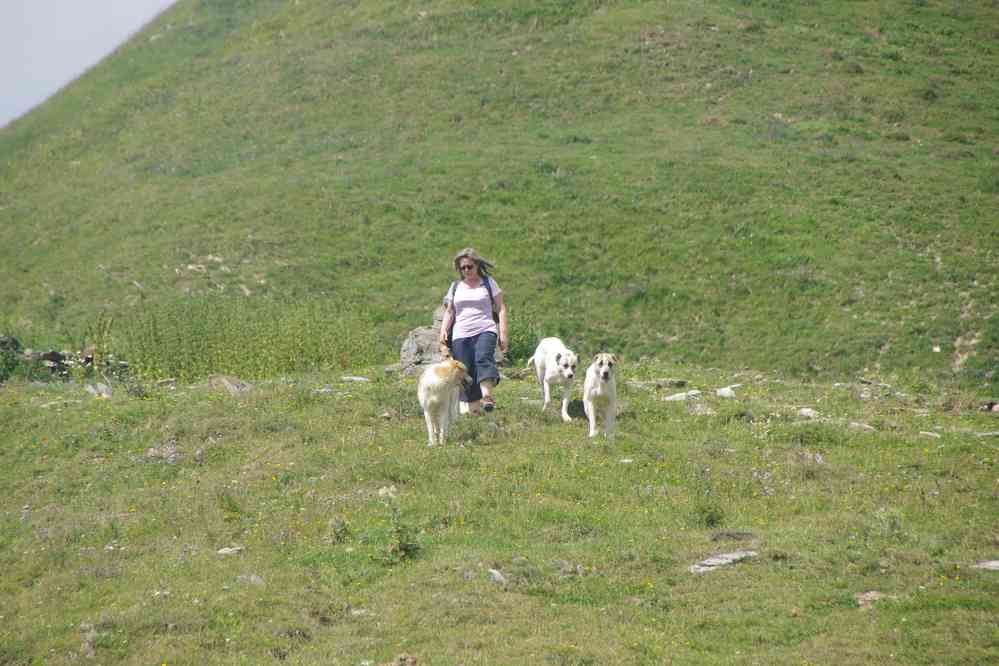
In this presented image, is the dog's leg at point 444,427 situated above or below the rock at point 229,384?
above

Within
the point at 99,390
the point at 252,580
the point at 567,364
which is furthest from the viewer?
the point at 99,390

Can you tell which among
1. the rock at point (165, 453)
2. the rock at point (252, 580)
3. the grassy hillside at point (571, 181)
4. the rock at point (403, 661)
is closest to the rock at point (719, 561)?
the rock at point (403, 661)

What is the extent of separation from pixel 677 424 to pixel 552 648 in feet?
24.5

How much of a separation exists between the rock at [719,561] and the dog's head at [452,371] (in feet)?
16.0

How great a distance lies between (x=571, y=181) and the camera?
114ft

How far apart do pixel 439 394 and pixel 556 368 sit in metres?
2.34

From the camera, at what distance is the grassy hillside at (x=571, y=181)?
2692 cm

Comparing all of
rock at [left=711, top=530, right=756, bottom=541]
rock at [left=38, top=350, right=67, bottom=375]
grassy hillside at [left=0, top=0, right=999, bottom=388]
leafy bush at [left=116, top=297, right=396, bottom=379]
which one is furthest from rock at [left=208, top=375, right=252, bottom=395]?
rock at [left=711, top=530, right=756, bottom=541]

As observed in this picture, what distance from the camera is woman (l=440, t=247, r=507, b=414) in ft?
50.0

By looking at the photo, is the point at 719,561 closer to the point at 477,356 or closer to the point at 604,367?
the point at 604,367

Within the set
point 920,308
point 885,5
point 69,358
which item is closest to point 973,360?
point 920,308

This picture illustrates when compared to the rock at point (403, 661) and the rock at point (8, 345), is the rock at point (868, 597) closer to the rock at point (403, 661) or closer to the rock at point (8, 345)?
the rock at point (403, 661)

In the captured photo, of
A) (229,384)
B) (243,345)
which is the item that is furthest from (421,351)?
(243,345)

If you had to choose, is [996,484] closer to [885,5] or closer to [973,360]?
[973,360]
